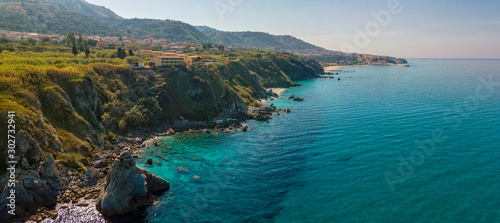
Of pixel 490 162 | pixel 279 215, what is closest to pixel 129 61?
pixel 279 215

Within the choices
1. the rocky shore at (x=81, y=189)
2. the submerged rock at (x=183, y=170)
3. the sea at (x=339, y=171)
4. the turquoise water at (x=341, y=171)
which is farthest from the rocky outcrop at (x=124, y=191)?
the submerged rock at (x=183, y=170)

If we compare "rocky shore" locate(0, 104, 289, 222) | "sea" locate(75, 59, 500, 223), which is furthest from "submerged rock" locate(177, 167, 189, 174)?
"rocky shore" locate(0, 104, 289, 222)

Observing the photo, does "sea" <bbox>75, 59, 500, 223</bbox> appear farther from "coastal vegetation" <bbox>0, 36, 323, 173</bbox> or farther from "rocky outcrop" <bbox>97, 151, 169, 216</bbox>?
"coastal vegetation" <bbox>0, 36, 323, 173</bbox>

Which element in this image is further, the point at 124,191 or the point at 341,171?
the point at 341,171

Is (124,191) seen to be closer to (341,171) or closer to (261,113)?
(341,171)

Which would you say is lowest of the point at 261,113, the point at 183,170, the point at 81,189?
the point at 81,189

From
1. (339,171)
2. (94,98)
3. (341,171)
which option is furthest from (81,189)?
(341,171)

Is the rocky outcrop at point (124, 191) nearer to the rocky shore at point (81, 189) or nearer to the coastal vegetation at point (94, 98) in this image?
the rocky shore at point (81, 189)
